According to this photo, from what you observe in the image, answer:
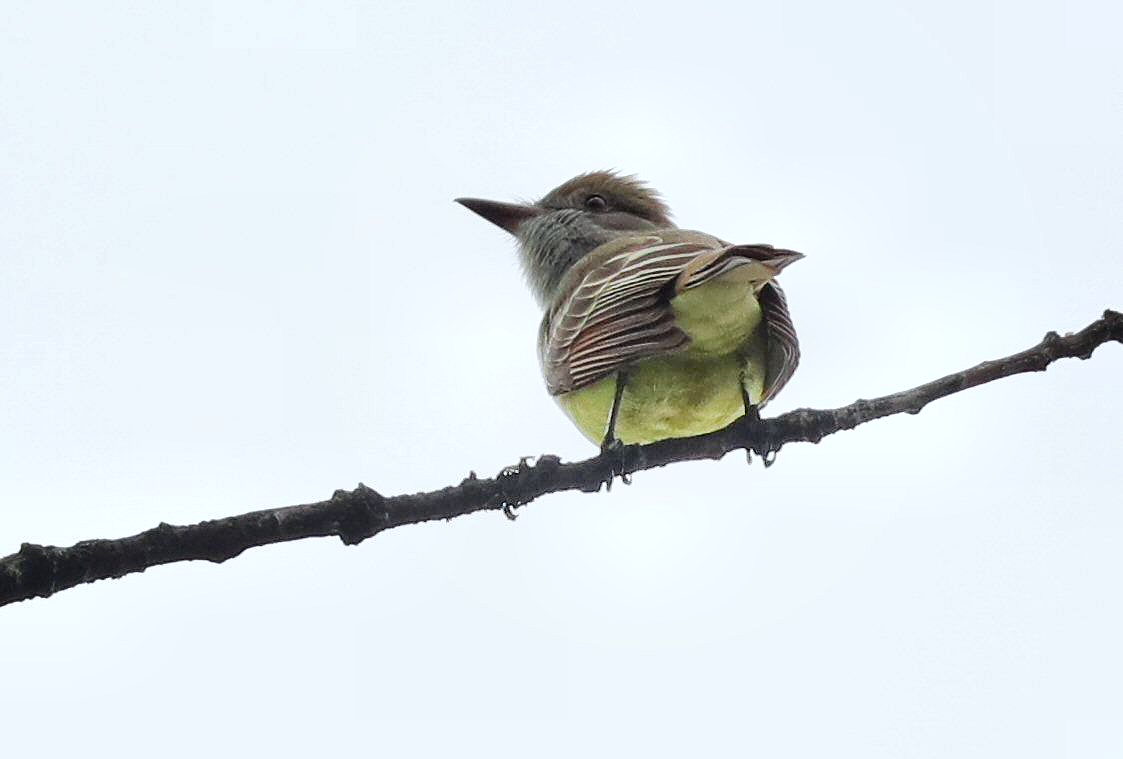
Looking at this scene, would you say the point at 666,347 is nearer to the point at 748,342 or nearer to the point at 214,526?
the point at 748,342

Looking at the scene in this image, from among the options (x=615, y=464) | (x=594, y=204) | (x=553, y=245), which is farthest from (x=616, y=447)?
(x=594, y=204)

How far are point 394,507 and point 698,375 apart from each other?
11.4 ft

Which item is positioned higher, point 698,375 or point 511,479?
point 698,375

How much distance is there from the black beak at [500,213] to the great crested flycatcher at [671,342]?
2001 mm

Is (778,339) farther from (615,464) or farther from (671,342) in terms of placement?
(615,464)

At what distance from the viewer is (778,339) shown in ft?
22.1

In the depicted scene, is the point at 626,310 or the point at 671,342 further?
A: the point at 626,310

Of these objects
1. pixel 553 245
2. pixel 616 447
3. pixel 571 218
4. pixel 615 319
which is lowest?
pixel 616 447

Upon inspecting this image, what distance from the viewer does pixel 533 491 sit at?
4.14 metres

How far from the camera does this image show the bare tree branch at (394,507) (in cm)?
293

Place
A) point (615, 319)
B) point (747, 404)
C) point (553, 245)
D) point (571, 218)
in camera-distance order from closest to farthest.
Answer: point (615, 319) → point (747, 404) → point (553, 245) → point (571, 218)

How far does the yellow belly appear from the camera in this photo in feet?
21.5

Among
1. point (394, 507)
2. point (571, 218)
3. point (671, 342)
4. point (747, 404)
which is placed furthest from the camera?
point (571, 218)

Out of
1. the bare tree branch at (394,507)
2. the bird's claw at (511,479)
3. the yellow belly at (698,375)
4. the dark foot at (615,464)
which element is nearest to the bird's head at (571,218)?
the yellow belly at (698,375)
